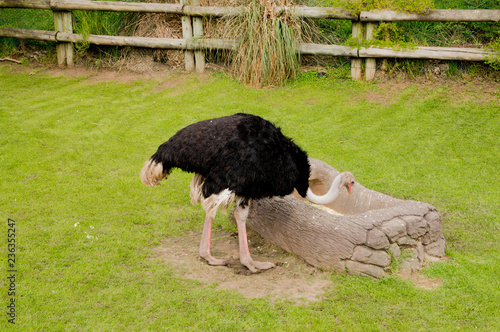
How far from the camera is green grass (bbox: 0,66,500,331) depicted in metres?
4.81

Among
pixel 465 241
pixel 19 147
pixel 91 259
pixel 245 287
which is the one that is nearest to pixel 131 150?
pixel 19 147

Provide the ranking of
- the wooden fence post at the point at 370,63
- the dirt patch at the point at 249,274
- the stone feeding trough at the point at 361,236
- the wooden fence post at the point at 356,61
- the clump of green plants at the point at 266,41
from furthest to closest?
the clump of green plants at the point at 266,41
the wooden fence post at the point at 356,61
the wooden fence post at the point at 370,63
the stone feeding trough at the point at 361,236
the dirt patch at the point at 249,274

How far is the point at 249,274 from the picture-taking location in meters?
5.55

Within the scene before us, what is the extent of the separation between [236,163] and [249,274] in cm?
117

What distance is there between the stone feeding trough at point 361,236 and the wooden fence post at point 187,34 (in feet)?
21.6

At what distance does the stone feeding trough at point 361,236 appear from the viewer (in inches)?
209

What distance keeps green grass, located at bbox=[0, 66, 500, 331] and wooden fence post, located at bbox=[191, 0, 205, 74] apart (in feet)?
1.18

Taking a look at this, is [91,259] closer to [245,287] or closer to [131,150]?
[245,287]

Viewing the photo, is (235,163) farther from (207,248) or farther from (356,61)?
(356,61)

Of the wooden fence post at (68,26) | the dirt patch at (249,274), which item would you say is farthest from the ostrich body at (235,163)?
the wooden fence post at (68,26)

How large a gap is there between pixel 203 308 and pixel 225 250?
1386 mm

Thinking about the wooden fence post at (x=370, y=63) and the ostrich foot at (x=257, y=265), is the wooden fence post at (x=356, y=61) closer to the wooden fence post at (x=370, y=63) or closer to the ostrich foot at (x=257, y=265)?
the wooden fence post at (x=370, y=63)

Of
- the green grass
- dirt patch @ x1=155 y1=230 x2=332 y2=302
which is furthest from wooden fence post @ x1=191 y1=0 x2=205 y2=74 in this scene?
dirt patch @ x1=155 y1=230 x2=332 y2=302

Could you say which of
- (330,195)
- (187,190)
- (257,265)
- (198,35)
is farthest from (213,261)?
(198,35)
